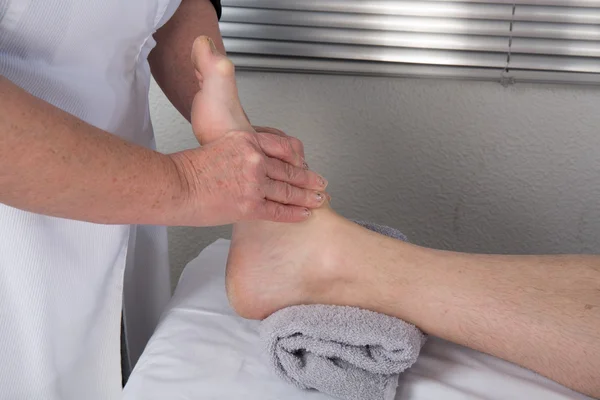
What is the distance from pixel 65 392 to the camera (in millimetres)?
1104

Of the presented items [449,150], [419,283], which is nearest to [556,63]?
[449,150]

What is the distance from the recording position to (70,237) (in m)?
1.03

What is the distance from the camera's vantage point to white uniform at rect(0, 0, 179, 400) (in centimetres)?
92

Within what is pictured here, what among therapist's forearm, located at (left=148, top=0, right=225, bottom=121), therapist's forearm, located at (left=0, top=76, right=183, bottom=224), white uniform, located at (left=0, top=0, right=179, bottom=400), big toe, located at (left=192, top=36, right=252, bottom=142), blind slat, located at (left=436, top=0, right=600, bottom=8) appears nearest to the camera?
therapist's forearm, located at (left=0, top=76, right=183, bottom=224)

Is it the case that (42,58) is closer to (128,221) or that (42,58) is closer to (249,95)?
(128,221)

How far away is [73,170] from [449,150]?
3.57 feet

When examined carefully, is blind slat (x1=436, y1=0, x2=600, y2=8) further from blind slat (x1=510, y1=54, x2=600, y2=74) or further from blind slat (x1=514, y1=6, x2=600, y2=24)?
blind slat (x1=510, y1=54, x2=600, y2=74)

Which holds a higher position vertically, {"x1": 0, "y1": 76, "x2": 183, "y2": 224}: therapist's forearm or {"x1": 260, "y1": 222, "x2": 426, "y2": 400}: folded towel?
{"x1": 0, "y1": 76, "x2": 183, "y2": 224}: therapist's forearm

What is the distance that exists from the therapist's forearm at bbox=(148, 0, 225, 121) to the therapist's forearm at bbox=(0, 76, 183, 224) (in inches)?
13.0

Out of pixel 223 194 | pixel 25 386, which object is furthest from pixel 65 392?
pixel 223 194

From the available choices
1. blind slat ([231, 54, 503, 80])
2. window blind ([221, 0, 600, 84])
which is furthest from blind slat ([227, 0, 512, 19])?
blind slat ([231, 54, 503, 80])

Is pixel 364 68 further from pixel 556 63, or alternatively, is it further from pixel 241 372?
pixel 241 372

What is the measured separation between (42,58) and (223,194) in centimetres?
27

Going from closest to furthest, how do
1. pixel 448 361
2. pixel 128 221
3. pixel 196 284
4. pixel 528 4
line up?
1. pixel 128 221
2. pixel 448 361
3. pixel 196 284
4. pixel 528 4
